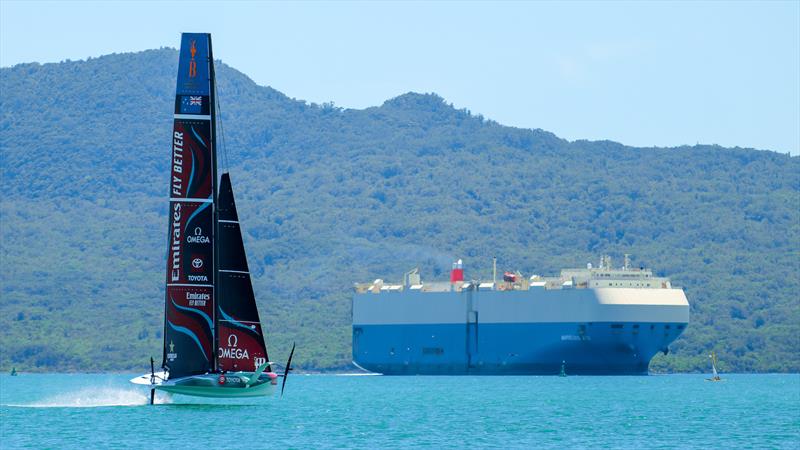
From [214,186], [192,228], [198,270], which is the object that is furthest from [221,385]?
[214,186]

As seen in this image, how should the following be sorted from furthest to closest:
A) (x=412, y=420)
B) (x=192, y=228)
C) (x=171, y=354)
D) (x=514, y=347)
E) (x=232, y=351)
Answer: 1. (x=514, y=347)
2. (x=412, y=420)
3. (x=232, y=351)
4. (x=192, y=228)
5. (x=171, y=354)

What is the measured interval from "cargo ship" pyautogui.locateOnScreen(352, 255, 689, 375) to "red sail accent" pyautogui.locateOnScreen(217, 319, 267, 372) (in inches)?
2231

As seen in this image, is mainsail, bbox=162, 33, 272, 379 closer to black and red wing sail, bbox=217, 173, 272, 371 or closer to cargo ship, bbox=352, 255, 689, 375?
black and red wing sail, bbox=217, 173, 272, 371

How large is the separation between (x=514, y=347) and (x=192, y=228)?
6110cm

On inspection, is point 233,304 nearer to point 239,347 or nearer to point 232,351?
point 239,347

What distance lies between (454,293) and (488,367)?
18.0 feet

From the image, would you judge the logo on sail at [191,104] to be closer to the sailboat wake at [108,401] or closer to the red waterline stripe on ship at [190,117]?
the red waterline stripe on ship at [190,117]

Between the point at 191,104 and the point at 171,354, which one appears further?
the point at 191,104

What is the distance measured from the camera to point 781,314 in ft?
573

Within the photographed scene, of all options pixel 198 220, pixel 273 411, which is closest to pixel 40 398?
pixel 273 411

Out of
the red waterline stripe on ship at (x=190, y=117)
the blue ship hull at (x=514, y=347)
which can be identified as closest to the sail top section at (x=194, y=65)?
the red waterline stripe on ship at (x=190, y=117)

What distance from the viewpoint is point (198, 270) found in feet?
182

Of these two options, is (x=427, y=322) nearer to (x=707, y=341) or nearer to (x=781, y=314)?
(x=707, y=341)

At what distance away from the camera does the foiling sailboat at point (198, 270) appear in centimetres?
5538
